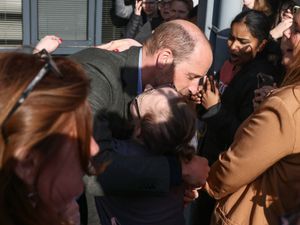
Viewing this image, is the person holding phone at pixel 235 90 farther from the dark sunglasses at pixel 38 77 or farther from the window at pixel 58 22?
the dark sunglasses at pixel 38 77

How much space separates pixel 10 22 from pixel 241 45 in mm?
1694

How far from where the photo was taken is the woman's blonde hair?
2.91 feet

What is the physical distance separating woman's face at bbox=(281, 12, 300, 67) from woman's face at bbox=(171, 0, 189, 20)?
131 cm

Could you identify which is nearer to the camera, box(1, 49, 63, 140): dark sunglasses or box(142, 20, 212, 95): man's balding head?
box(1, 49, 63, 140): dark sunglasses

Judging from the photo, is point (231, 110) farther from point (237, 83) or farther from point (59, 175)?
point (59, 175)

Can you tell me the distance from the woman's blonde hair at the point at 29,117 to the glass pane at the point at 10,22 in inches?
96.3

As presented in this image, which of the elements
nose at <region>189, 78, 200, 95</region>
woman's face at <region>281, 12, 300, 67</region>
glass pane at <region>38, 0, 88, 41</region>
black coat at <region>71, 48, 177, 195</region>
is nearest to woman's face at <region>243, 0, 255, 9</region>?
woman's face at <region>281, 12, 300, 67</region>

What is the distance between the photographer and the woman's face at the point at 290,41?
2.26 meters

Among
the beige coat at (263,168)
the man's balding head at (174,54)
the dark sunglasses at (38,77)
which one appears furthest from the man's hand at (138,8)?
the dark sunglasses at (38,77)

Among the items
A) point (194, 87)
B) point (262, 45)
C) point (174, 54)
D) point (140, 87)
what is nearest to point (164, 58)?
point (174, 54)

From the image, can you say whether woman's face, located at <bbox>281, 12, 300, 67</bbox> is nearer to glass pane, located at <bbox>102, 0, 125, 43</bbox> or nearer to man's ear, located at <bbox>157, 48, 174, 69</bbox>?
man's ear, located at <bbox>157, 48, 174, 69</bbox>

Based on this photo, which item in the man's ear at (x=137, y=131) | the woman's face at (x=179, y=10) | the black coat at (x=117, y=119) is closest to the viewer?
the black coat at (x=117, y=119)

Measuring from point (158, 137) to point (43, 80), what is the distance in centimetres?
74

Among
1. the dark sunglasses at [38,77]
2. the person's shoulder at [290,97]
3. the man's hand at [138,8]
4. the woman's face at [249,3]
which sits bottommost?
the man's hand at [138,8]
